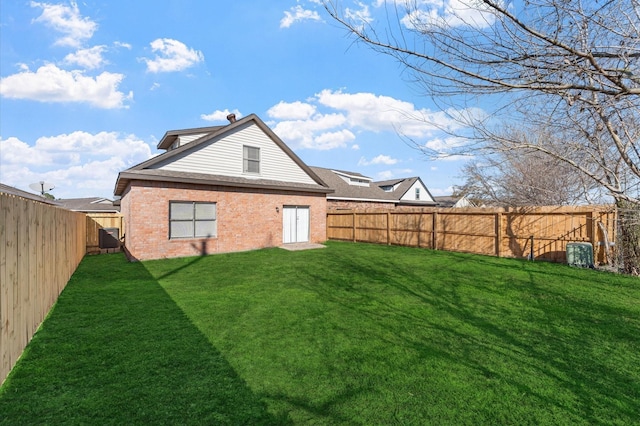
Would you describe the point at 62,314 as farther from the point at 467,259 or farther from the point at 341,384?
the point at 467,259

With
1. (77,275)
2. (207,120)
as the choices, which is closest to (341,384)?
(77,275)

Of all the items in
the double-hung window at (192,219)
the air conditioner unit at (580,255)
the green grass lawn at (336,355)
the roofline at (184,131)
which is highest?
the roofline at (184,131)

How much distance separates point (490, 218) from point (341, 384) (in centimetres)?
1126

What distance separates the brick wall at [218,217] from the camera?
1138cm

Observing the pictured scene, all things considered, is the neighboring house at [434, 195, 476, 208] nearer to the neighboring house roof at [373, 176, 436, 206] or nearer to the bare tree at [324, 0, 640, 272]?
the neighboring house roof at [373, 176, 436, 206]

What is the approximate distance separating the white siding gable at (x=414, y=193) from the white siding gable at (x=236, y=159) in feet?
64.6

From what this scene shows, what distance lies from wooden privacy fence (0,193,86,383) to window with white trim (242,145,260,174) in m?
9.10

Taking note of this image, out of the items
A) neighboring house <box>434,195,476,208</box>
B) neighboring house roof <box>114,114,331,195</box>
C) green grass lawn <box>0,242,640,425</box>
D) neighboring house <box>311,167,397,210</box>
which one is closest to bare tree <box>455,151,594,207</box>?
green grass lawn <box>0,242,640,425</box>

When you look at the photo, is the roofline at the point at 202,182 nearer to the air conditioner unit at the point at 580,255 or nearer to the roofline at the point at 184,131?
the roofline at the point at 184,131

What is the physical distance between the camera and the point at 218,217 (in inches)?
521

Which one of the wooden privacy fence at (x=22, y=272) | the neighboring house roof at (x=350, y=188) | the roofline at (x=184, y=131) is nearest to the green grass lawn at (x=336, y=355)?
the wooden privacy fence at (x=22, y=272)

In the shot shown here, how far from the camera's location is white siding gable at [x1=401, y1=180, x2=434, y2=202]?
109ft

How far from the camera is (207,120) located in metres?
21.3

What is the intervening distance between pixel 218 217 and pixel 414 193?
87.2 feet
